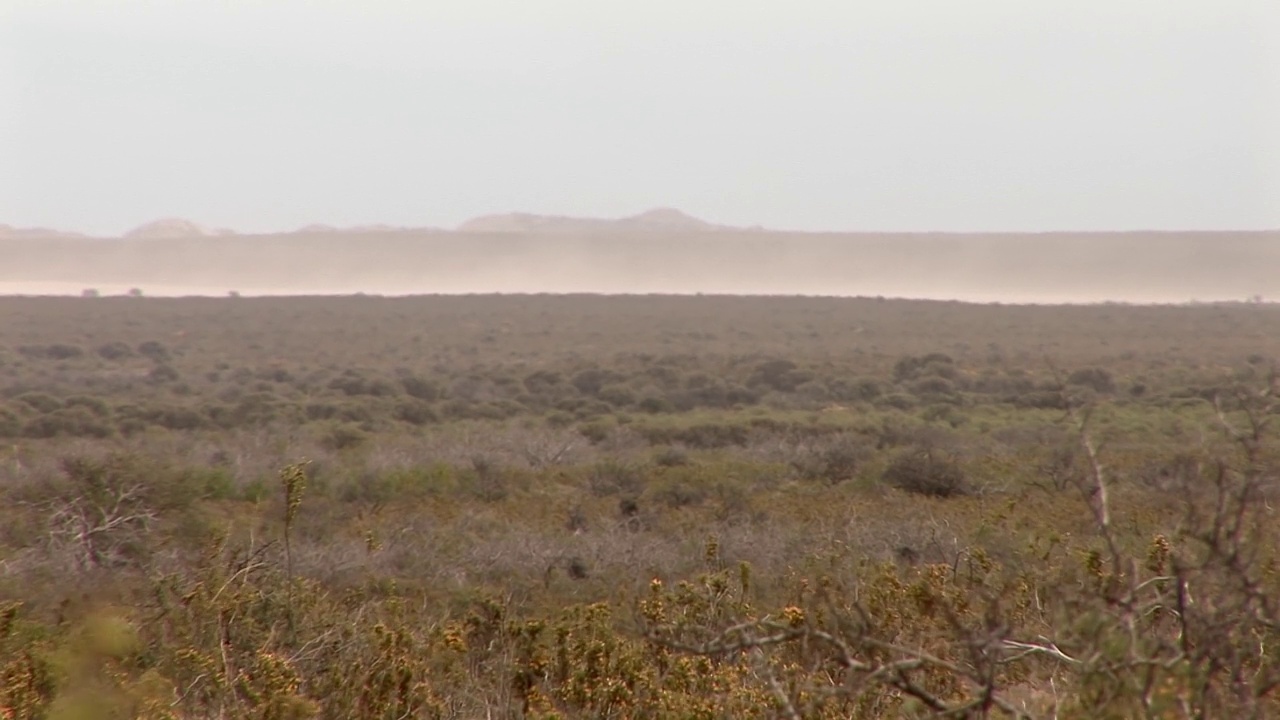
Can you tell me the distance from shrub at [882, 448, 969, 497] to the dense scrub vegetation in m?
0.04

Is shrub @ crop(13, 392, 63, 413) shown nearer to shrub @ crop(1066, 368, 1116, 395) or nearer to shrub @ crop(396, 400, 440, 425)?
shrub @ crop(396, 400, 440, 425)

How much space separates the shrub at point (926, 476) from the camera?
10781 millimetres

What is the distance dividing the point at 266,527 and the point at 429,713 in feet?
16.7

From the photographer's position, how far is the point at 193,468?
34.6 feet

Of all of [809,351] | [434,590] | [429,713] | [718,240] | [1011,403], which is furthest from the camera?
[718,240]

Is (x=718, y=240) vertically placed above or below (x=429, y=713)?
above

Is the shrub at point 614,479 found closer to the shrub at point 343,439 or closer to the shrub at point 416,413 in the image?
the shrub at point 343,439

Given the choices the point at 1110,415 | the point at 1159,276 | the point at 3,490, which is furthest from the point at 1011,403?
the point at 1159,276

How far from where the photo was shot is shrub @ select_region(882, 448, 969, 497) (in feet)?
35.4

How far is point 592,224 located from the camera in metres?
158

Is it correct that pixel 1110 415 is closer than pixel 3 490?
No

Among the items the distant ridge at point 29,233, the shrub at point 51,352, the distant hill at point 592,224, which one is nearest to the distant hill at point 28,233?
the distant ridge at point 29,233

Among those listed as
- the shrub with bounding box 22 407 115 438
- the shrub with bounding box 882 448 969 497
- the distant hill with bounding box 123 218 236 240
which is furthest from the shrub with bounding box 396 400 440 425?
the distant hill with bounding box 123 218 236 240

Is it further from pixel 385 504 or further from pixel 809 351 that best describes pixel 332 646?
pixel 809 351
